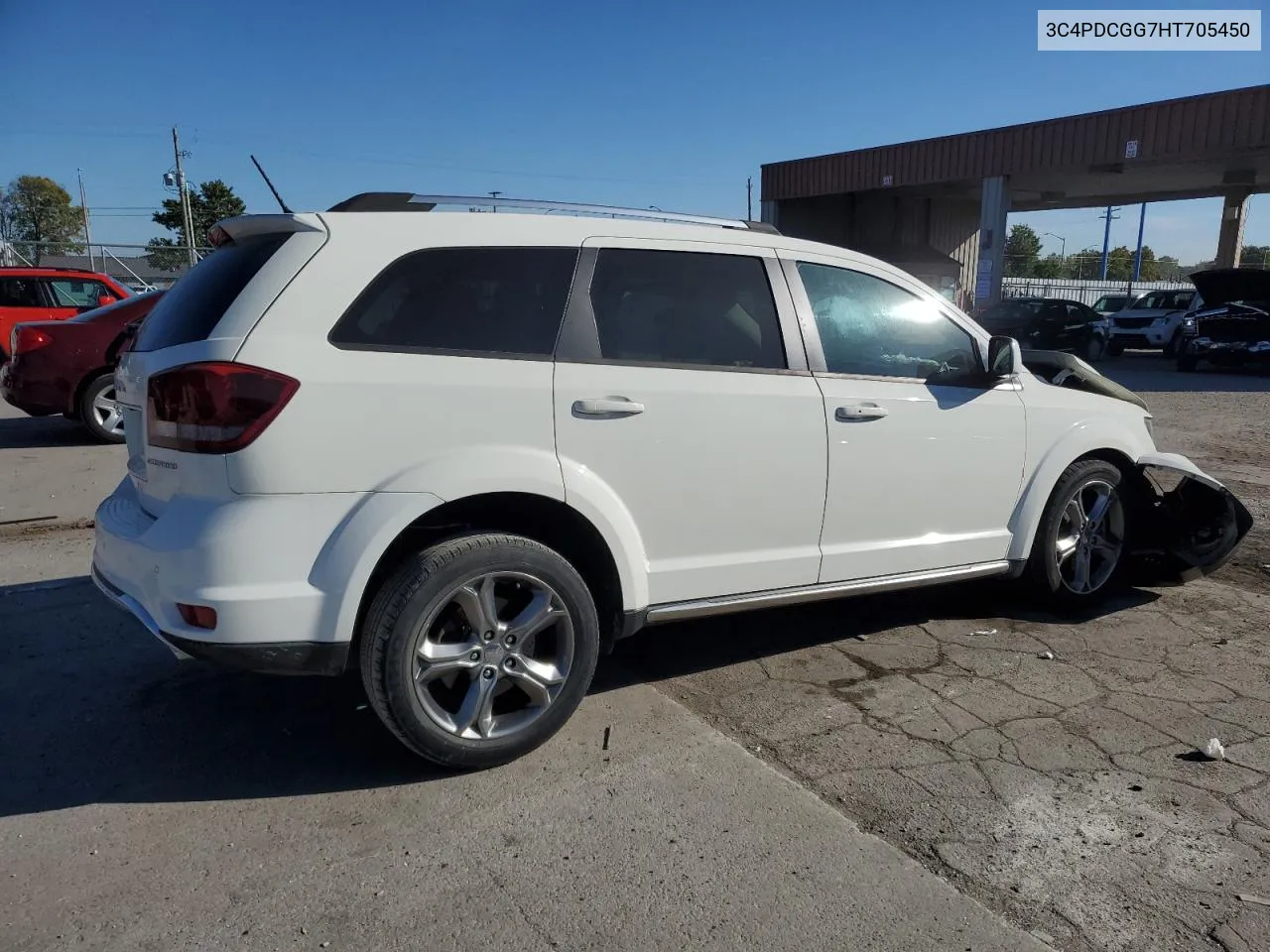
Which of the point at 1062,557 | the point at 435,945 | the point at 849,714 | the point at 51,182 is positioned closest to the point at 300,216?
the point at 435,945

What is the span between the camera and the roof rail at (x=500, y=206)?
11.2 ft

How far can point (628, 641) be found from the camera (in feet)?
15.4

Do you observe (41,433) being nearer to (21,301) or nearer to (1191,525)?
(21,301)

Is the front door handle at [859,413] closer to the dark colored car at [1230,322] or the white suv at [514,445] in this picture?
the white suv at [514,445]

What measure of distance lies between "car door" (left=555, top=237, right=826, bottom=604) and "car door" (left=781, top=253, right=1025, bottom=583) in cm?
13

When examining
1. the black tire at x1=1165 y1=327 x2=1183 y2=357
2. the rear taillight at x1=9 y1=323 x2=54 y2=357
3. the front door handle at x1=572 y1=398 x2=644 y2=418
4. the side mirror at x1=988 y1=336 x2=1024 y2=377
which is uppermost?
the side mirror at x1=988 y1=336 x2=1024 y2=377

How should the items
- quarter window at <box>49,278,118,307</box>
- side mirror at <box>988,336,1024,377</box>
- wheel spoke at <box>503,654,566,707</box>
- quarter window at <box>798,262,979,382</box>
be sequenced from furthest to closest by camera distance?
1. quarter window at <box>49,278,118,307</box>
2. side mirror at <box>988,336,1024,377</box>
3. quarter window at <box>798,262,979,382</box>
4. wheel spoke at <box>503,654,566,707</box>

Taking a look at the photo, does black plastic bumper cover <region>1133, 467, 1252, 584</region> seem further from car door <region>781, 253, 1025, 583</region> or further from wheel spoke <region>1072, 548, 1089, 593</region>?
car door <region>781, 253, 1025, 583</region>

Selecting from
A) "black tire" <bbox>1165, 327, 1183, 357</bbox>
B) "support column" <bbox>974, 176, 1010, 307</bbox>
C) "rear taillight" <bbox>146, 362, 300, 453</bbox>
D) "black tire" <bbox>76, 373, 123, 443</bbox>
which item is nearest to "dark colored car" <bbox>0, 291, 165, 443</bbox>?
"black tire" <bbox>76, 373, 123, 443</bbox>

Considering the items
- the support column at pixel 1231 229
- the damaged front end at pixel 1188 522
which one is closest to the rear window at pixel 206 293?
the damaged front end at pixel 1188 522

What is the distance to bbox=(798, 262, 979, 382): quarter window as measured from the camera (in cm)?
407

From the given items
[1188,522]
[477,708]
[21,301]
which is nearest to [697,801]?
[477,708]

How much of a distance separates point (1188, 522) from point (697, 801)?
11.9ft

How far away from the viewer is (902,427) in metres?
4.11
